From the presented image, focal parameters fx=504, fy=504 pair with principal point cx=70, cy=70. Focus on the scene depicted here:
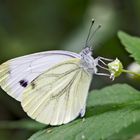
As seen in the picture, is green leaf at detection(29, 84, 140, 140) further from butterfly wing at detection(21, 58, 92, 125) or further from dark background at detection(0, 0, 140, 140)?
dark background at detection(0, 0, 140, 140)

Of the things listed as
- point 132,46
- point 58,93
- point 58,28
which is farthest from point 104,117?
point 58,28

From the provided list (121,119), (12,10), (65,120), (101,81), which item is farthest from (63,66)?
(12,10)

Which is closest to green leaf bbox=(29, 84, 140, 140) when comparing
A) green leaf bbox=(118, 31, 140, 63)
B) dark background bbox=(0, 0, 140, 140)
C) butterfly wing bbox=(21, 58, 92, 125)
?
butterfly wing bbox=(21, 58, 92, 125)

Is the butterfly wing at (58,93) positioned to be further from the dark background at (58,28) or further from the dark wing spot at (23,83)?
the dark background at (58,28)

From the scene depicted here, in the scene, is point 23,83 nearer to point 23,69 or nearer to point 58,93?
point 23,69

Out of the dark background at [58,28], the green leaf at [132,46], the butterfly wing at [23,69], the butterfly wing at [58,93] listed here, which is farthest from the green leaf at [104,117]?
the dark background at [58,28]

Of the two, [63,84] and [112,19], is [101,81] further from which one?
[63,84]
